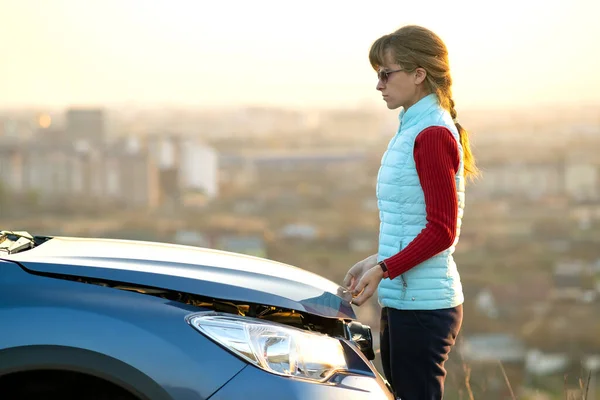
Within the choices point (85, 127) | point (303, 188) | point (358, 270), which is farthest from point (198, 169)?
point (358, 270)

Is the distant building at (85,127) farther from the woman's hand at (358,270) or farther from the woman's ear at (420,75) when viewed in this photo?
the woman's ear at (420,75)

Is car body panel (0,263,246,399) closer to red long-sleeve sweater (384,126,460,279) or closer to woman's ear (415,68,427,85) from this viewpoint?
red long-sleeve sweater (384,126,460,279)

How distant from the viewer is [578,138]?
7631 centimetres

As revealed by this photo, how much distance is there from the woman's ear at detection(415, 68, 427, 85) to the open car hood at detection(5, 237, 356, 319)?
618 millimetres

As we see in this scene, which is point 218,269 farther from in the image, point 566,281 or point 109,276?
point 566,281

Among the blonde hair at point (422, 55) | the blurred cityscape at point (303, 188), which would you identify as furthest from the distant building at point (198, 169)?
the blonde hair at point (422, 55)

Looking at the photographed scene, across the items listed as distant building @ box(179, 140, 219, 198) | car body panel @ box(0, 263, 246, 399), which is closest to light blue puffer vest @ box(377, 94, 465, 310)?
car body panel @ box(0, 263, 246, 399)

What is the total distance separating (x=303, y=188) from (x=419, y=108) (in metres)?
69.9

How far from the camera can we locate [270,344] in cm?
177

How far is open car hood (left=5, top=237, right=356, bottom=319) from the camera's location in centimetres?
182

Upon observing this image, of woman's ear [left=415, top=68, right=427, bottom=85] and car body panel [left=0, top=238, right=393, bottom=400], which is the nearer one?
car body panel [left=0, top=238, right=393, bottom=400]

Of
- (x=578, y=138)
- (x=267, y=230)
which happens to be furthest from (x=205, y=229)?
(x=578, y=138)

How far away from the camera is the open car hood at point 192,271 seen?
1.82 metres

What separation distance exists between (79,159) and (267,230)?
18018mm
